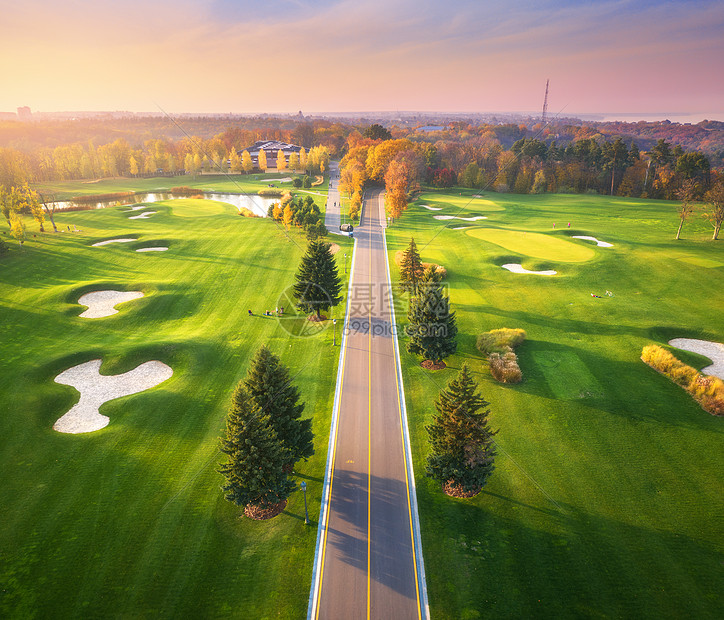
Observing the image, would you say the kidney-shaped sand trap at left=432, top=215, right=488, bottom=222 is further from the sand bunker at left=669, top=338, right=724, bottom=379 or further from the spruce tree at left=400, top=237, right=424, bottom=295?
the sand bunker at left=669, top=338, right=724, bottom=379

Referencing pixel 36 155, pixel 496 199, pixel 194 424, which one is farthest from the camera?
pixel 36 155

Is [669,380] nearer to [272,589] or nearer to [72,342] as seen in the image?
[272,589]

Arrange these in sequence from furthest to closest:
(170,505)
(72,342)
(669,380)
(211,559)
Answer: (72,342) → (669,380) → (170,505) → (211,559)

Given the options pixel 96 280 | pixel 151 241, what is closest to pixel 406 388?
pixel 96 280

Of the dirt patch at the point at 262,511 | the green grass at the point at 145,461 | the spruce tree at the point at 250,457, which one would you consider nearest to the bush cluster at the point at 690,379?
the green grass at the point at 145,461

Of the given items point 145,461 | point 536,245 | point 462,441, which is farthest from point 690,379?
point 145,461

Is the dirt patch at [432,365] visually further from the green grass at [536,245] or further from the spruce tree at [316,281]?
the green grass at [536,245]

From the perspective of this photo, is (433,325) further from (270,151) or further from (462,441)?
(270,151)
